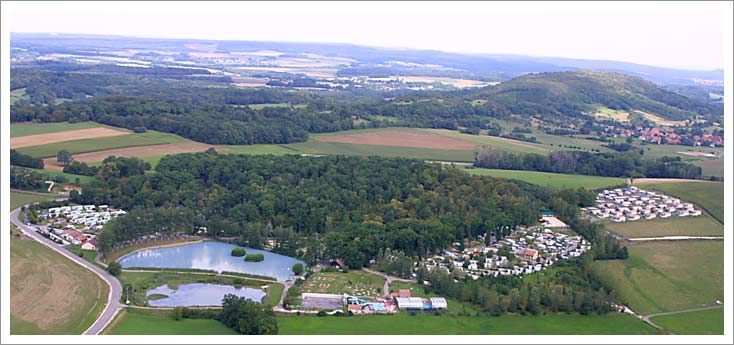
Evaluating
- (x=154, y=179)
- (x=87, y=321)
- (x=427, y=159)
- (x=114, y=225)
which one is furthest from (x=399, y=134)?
(x=87, y=321)

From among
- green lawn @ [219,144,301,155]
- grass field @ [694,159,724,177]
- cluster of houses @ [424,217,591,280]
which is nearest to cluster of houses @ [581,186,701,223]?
cluster of houses @ [424,217,591,280]

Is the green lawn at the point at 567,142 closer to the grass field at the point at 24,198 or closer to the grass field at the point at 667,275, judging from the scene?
the grass field at the point at 667,275

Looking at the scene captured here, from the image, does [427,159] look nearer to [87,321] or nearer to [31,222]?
[31,222]

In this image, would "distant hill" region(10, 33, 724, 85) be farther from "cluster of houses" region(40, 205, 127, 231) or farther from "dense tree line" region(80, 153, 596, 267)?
"cluster of houses" region(40, 205, 127, 231)

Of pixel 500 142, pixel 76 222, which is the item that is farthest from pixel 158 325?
pixel 500 142

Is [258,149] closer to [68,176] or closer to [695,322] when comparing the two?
[68,176]
